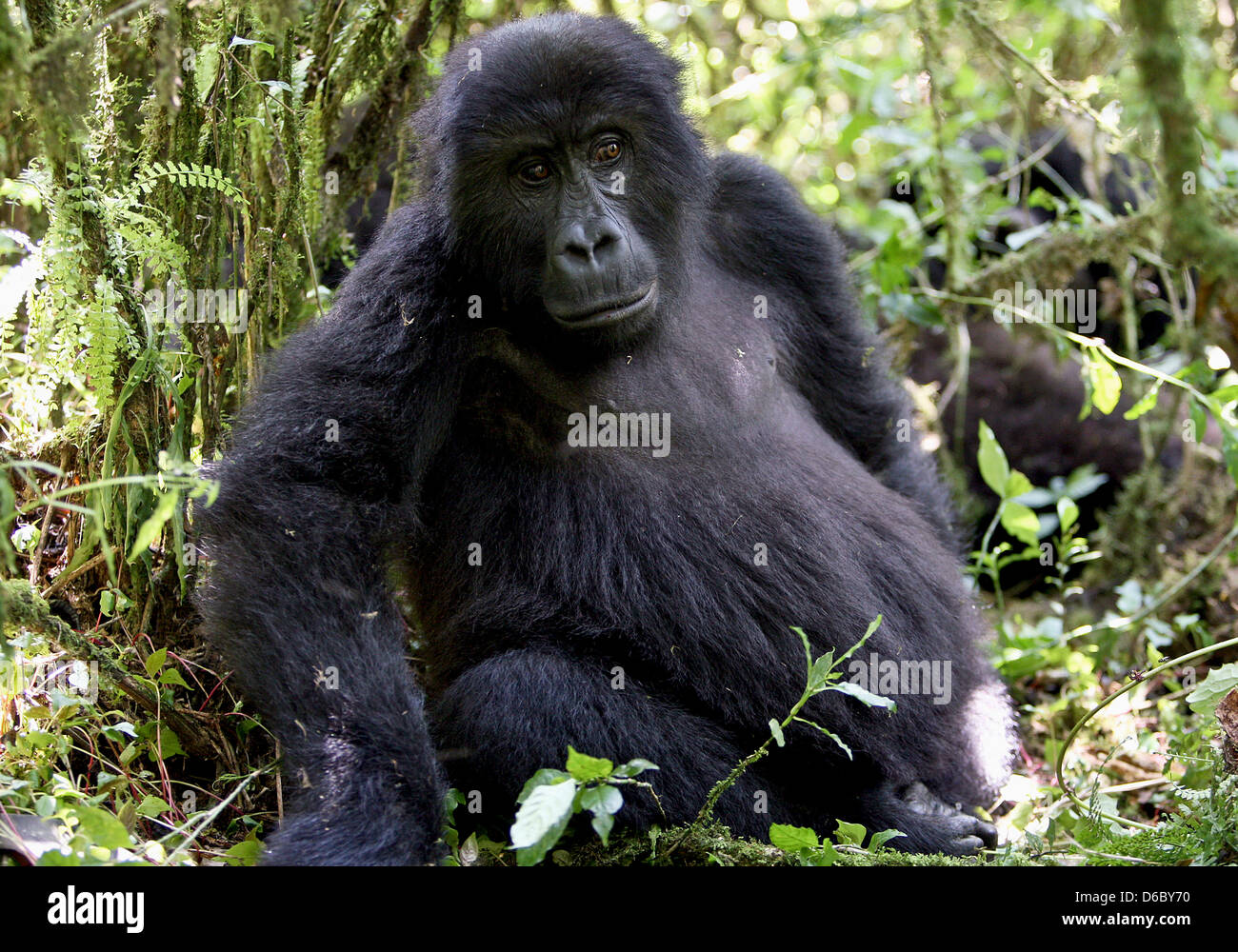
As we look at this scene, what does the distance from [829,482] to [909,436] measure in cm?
99

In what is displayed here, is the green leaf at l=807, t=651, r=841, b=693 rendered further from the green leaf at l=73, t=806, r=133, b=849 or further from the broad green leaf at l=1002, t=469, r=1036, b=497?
the broad green leaf at l=1002, t=469, r=1036, b=497

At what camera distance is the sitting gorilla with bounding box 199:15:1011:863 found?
309 cm

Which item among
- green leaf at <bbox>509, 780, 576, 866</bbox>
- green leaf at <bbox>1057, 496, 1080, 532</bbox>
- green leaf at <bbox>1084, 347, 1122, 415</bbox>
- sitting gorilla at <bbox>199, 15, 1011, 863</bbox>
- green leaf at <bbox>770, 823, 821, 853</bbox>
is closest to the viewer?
green leaf at <bbox>509, 780, 576, 866</bbox>

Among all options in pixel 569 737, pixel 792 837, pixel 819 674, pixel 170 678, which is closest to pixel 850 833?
pixel 792 837

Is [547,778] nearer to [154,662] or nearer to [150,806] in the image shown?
[150,806]

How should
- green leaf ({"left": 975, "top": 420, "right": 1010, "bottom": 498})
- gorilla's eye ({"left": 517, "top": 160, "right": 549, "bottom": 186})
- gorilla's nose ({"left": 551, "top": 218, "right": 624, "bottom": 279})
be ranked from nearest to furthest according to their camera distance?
gorilla's nose ({"left": 551, "top": 218, "right": 624, "bottom": 279})
gorilla's eye ({"left": 517, "top": 160, "right": 549, "bottom": 186})
green leaf ({"left": 975, "top": 420, "right": 1010, "bottom": 498})

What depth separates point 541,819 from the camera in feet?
8.02

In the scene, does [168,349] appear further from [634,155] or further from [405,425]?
[634,155]

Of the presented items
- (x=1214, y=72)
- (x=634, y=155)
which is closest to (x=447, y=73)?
(x=634, y=155)

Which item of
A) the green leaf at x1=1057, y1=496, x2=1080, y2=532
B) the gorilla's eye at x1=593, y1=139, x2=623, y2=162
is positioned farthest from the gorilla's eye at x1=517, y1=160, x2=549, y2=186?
the green leaf at x1=1057, y1=496, x2=1080, y2=532

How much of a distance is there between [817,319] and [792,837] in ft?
6.87

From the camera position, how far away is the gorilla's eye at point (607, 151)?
11.3ft

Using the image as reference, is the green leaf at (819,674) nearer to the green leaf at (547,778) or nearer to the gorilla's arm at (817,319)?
the green leaf at (547,778)
